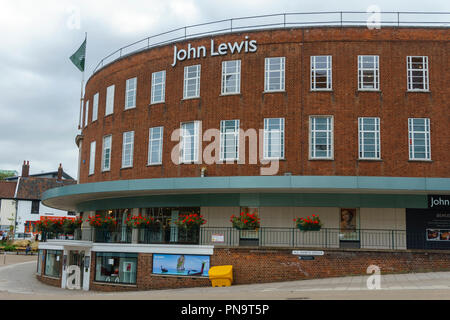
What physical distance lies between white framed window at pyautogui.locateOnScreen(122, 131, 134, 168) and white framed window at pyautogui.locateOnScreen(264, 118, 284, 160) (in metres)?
8.35

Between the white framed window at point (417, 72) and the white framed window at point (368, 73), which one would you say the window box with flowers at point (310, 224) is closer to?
the white framed window at point (368, 73)

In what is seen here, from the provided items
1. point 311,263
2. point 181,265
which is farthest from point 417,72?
point 181,265

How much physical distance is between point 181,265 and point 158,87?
10947 millimetres

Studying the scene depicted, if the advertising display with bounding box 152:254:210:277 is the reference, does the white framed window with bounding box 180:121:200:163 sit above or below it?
above

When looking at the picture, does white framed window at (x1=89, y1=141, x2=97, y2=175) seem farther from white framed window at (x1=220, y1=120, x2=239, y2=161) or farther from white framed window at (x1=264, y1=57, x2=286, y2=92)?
white framed window at (x1=264, y1=57, x2=286, y2=92)

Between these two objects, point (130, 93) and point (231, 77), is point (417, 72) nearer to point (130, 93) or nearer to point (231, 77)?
point (231, 77)

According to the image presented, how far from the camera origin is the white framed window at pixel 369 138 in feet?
85.4

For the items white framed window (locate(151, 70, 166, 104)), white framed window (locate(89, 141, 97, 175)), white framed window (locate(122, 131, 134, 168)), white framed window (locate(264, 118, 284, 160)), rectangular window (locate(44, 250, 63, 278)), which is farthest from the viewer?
white framed window (locate(89, 141, 97, 175))

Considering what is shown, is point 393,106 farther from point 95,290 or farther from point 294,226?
point 95,290

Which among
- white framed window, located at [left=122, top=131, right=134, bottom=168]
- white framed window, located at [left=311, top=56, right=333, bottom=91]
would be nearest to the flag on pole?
white framed window, located at [left=122, top=131, right=134, bottom=168]

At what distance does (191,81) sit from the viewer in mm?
29109

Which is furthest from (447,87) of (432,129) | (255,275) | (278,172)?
(255,275)

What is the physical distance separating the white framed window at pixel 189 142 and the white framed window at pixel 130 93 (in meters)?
4.29

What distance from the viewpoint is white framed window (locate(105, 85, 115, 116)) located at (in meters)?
32.8
